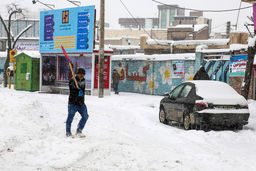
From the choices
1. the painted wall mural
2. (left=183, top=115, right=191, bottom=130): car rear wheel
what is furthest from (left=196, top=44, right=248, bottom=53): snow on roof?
(left=183, top=115, right=191, bottom=130): car rear wheel

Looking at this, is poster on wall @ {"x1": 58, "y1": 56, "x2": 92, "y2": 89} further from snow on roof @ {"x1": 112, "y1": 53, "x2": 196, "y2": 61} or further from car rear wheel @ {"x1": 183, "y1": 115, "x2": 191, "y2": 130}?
car rear wheel @ {"x1": 183, "y1": 115, "x2": 191, "y2": 130}

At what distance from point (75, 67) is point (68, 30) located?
2379mm

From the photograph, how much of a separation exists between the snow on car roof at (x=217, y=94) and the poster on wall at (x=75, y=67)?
12.5 meters

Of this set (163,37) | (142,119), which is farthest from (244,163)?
(163,37)

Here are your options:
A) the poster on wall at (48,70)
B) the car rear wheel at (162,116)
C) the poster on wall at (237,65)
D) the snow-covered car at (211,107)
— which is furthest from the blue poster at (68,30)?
the snow-covered car at (211,107)

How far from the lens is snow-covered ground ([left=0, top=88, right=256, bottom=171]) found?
6477mm

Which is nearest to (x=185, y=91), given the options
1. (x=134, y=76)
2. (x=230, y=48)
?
(x=230, y=48)

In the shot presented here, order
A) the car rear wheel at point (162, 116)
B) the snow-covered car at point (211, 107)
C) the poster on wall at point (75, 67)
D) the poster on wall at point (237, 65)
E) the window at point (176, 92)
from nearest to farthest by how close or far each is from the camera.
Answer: the snow-covered car at point (211, 107) → the window at point (176, 92) → the car rear wheel at point (162, 116) → the poster on wall at point (237, 65) → the poster on wall at point (75, 67)

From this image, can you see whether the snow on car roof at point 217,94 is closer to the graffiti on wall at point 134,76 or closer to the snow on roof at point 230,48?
the snow on roof at point 230,48

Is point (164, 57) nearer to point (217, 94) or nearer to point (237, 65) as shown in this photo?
point (237, 65)

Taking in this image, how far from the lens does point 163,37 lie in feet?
249

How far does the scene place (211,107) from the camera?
10.3m

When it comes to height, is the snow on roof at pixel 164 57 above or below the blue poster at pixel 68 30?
below

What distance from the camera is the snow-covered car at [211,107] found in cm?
1030
